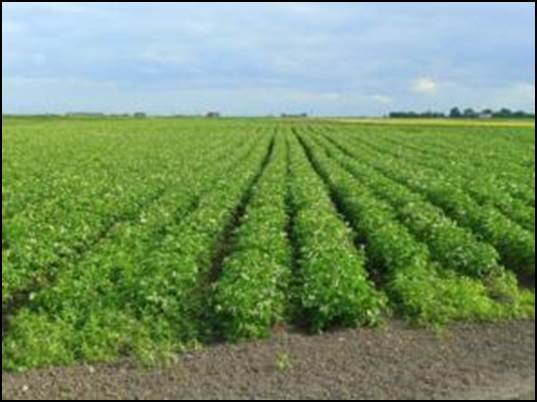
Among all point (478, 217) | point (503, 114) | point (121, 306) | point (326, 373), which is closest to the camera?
point (326, 373)

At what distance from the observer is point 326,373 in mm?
9789

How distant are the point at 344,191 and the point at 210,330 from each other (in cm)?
1295

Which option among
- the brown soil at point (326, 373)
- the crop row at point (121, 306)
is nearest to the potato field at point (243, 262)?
the crop row at point (121, 306)

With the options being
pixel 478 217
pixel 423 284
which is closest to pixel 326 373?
pixel 423 284

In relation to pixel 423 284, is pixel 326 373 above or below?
below

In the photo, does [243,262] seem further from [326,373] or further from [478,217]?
[478,217]

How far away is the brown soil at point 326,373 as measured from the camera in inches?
364

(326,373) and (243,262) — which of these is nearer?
(326,373)

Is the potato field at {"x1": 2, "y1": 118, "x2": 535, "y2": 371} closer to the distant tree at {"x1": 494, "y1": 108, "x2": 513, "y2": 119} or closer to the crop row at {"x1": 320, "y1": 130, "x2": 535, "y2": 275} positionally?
the crop row at {"x1": 320, "y1": 130, "x2": 535, "y2": 275}

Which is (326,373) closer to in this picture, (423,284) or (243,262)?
(423,284)

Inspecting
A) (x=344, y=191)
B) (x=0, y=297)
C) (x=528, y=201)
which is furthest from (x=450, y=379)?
(x=344, y=191)

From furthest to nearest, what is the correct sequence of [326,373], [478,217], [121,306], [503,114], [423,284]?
[503,114]
[478,217]
[423,284]
[121,306]
[326,373]

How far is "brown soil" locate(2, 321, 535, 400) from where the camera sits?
9.26 meters

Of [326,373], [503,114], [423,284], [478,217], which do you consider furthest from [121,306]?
[503,114]
